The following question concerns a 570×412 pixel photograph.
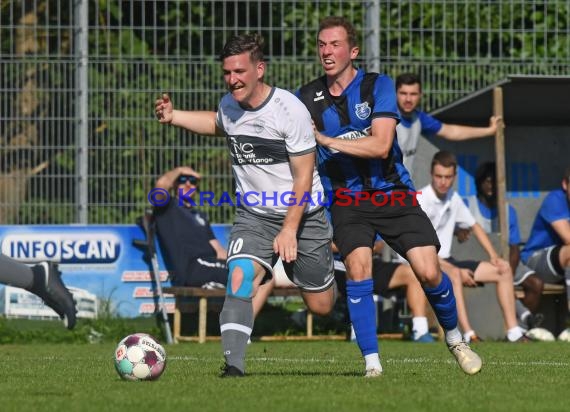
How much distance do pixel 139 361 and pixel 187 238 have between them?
19.9ft

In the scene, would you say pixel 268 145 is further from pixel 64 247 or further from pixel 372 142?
pixel 64 247

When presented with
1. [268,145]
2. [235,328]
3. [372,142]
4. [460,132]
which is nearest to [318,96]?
[372,142]

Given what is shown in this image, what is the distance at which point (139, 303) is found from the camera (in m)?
13.8

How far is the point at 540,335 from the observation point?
A: 13344 millimetres

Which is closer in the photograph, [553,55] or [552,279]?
[552,279]

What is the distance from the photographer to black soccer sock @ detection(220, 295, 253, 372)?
25.0ft

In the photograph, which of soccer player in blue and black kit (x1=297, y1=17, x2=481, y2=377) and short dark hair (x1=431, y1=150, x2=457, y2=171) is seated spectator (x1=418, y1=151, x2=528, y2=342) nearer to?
short dark hair (x1=431, y1=150, x2=457, y2=171)

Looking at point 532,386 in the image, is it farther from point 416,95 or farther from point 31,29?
point 31,29

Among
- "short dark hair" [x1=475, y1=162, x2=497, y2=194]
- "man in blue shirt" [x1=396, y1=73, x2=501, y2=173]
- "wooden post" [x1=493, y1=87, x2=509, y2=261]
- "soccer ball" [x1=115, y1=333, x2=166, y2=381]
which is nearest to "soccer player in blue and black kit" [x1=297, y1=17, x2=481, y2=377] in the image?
"soccer ball" [x1=115, y1=333, x2=166, y2=381]

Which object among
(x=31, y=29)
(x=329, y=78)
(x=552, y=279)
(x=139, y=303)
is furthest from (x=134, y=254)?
(x=329, y=78)

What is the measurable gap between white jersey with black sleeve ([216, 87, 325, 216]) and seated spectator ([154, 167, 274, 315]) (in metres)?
5.43

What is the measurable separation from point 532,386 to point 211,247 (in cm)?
670

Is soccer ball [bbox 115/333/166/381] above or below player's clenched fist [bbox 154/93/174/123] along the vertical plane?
below

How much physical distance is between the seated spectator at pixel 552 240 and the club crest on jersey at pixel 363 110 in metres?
5.75
